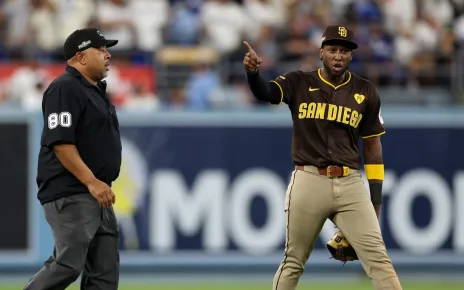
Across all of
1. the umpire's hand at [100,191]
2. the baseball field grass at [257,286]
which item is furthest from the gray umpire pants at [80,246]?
the baseball field grass at [257,286]

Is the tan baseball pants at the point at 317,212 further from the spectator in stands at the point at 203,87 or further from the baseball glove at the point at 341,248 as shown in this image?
the spectator in stands at the point at 203,87

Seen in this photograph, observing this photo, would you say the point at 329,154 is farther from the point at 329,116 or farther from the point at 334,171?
the point at 329,116

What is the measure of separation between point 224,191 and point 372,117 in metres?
5.26

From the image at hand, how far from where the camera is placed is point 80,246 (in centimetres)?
711

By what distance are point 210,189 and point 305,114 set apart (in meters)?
5.28

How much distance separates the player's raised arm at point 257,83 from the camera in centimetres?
738

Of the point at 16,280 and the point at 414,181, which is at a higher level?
the point at 414,181

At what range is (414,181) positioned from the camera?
1318cm

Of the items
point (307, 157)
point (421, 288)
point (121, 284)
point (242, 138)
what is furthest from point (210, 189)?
point (307, 157)

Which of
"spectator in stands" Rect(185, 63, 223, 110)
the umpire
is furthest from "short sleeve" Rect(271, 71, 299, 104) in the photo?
"spectator in stands" Rect(185, 63, 223, 110)

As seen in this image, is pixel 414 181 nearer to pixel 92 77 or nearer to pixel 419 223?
pixel 419 223

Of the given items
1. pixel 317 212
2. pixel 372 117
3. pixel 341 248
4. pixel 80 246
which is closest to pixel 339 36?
pixel 372 117

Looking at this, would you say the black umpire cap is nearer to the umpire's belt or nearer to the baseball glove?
the umpire's belt

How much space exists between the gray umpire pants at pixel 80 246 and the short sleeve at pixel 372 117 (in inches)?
77.6
